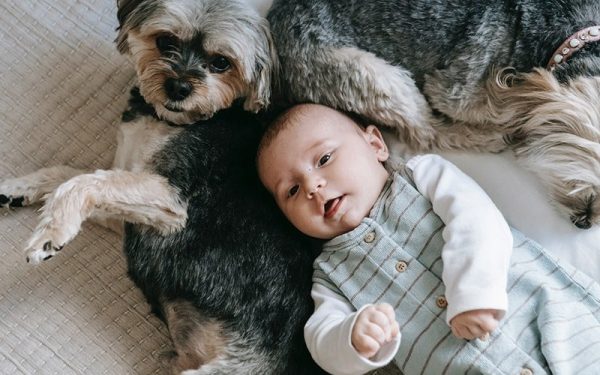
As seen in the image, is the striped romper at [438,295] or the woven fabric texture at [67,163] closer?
the striped romper at [438,295]

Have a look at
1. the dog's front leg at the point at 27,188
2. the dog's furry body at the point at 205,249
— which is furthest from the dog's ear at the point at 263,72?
the dog's front leg at the point at 27,188

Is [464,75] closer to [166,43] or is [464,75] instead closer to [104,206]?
[166,43]

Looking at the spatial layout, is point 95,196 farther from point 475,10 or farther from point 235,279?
point 475,10

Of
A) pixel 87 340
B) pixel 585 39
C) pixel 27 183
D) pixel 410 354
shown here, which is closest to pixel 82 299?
pixel 87 340

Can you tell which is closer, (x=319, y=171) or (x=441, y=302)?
(x=441, y=302)

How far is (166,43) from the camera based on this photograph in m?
1.83

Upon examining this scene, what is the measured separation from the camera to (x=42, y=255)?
1.68 meters

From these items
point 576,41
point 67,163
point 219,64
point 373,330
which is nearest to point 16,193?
point 67,163

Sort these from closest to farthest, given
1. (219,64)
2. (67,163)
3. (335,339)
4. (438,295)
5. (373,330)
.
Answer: (373,330) < (335,339) < (438,295) < (219,64) < (67,163)

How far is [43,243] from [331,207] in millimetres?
741

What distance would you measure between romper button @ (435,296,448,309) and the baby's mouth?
35 centimetres

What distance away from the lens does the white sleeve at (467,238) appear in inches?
60.4

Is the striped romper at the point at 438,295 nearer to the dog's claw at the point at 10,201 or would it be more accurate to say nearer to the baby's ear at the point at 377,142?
the baby's ear at the point at 377,142

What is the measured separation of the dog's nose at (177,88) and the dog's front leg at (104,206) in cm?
22
